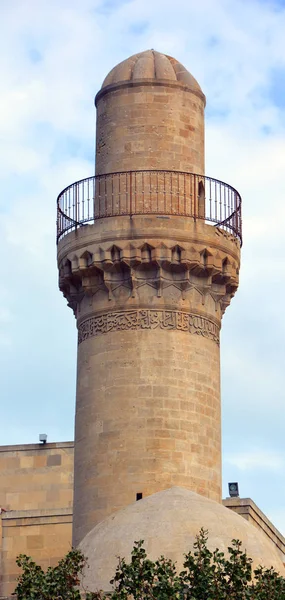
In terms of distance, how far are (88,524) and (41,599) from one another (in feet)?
21.1

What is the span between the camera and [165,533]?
25.8 metres

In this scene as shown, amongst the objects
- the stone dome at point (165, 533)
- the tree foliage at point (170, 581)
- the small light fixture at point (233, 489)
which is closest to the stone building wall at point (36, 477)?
the small light fixture at point (233, 489)

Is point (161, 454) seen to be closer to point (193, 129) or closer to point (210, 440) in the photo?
point (210, 440)

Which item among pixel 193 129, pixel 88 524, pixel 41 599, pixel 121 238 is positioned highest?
pixel 193 129

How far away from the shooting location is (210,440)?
30.8 m

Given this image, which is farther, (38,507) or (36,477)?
(36,477)

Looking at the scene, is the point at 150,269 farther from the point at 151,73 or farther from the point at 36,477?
the point at 36,477

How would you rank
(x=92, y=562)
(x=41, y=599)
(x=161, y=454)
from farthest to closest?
(x=161, y=454) → (x=92, y=562) → (x=41, y=599)

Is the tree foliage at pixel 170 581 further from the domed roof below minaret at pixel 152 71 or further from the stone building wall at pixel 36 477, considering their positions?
the stone building wall at pixel 36 477

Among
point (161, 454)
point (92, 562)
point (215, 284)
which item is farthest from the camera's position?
point (215, 284)

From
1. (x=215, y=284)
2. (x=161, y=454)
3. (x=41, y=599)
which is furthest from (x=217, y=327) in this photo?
(x=41, y=599)

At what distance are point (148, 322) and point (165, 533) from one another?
5.81 metres

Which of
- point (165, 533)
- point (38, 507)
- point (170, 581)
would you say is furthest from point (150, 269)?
point (38, 507)

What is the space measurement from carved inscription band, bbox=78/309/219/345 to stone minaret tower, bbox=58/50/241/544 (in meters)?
0.02
